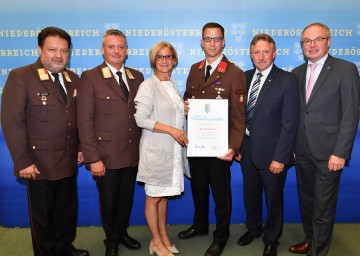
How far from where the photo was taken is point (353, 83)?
2.52m

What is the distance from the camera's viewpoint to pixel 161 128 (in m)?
2.58

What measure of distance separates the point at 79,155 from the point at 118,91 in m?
0.71

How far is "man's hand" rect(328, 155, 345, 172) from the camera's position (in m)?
2.58

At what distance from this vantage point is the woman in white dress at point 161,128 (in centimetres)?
260

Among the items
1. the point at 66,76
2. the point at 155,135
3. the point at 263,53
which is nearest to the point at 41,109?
the point at 66,76

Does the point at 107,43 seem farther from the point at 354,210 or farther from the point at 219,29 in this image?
the point at 354,210

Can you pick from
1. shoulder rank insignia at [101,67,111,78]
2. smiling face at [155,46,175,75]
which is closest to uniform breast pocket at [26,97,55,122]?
shoulder rank insignia at [101,67,111,78]

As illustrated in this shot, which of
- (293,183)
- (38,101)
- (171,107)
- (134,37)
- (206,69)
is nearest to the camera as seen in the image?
(38,101)

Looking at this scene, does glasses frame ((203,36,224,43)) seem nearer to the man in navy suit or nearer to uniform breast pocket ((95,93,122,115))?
the man in navy suit

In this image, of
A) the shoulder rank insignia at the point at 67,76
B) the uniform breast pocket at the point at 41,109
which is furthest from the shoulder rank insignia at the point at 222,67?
the uniform breast pocket at the point at 41,109

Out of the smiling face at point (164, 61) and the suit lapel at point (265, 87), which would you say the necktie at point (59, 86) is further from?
the suit lapel at point (265, 87)

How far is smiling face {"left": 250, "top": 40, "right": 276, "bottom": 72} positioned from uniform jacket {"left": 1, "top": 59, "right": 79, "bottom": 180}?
1.56 m

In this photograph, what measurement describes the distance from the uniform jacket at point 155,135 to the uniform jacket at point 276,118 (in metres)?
0.73

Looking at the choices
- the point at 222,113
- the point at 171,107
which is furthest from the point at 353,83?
the point at 171,107
